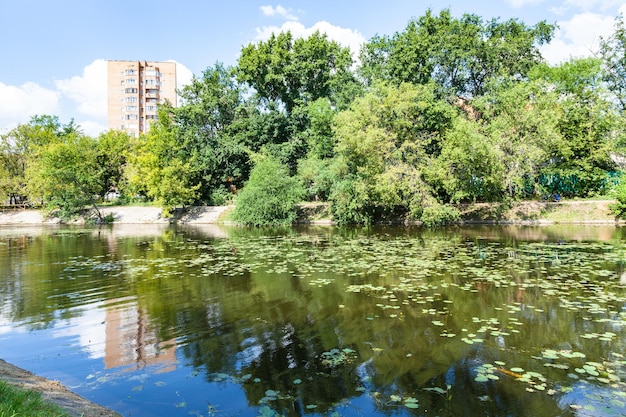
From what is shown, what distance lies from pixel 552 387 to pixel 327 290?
249 inches

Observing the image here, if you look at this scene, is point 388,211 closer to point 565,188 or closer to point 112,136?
point 565,188

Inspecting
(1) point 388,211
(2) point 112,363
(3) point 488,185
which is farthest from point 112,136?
(2) point 112,363

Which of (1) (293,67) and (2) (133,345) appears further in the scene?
(1) (293,67)

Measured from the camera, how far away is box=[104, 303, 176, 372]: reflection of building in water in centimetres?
671

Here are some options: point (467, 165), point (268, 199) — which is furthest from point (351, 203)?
point (467, 165)

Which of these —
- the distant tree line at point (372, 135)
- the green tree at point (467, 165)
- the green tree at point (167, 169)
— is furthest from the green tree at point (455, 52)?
the green tree at point (167, 169)

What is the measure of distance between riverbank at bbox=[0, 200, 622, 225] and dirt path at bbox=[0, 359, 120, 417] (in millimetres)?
30131

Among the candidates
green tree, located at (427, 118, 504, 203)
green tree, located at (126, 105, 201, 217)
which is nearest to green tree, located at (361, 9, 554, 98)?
green tree, located at (427, 118, 504, 203)

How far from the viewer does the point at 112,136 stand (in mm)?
57500

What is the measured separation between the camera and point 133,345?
7.45 meters

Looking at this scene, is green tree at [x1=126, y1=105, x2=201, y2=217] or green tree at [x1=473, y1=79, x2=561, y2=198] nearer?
green tree at [x1=473, y1=79, x2=561, y2=198]

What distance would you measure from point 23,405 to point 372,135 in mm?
27543

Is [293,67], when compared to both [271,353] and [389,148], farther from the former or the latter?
[271,353]

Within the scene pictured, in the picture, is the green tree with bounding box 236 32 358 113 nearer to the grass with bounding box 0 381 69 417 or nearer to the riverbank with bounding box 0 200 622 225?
the riverbank with bounding box 0 200 622 225
